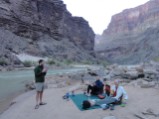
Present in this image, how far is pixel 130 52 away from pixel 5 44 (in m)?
114

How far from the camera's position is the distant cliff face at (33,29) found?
58994 millimetres

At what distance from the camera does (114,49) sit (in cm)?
16925

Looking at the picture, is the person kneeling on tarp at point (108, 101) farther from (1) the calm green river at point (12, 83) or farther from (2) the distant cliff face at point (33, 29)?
(2) the distant cliff face at point (33, 29)

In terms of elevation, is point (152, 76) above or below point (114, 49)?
below

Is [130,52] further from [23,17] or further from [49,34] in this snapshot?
[23,17]

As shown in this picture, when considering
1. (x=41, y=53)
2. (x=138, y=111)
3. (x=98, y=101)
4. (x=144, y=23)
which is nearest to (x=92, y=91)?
(x=98, y=101)

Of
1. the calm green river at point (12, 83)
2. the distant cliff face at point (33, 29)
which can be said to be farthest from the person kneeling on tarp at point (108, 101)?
the distant cliff face at point (33, 29)

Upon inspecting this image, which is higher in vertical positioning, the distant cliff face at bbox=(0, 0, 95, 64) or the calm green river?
the distant cliff face at bbox=(0, 0, 95, 64)

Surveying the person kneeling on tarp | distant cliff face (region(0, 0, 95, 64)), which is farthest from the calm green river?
distant cliff face (region(0, 0, 95, 64))

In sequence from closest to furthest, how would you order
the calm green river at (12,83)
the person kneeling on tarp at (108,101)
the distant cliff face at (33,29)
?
1. the person kneeling on tarp at (108,101)
2. the calm green river at (12,83)
3. the distant cliff face at (33,29)

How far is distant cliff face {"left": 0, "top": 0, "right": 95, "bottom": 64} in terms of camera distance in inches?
2323

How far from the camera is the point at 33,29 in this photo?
250ft

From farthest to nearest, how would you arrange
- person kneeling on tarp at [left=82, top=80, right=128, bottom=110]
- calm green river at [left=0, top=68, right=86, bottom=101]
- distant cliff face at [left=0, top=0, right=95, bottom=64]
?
1. distant cliff face at [left=0, top=0, right=95, bottom=64]
2. calm green river at [left=0, top=68, right=86, bottom=101]
3. person kneeling on tarp at [left=82, top=80, right=128, bottom=110]

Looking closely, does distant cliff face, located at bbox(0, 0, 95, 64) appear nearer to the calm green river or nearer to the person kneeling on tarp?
the calm green river
